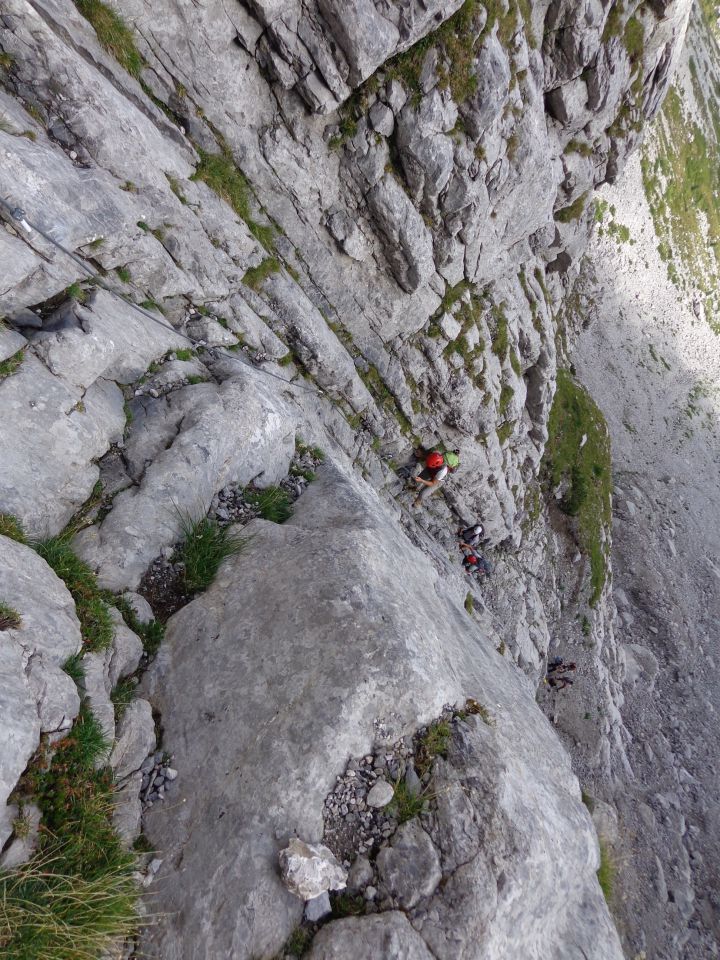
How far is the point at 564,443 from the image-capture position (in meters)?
34.9

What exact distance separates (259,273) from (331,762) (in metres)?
13.6

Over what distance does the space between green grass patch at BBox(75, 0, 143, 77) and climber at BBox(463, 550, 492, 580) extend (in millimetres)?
21799

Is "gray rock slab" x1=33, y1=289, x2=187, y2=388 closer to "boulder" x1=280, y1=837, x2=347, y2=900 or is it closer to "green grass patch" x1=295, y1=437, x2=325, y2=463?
"green grass patch" x1=295, y1=437, x2=325, y2=463

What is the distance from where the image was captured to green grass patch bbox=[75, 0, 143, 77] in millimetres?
12633

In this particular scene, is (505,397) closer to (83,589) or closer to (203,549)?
(203,549)

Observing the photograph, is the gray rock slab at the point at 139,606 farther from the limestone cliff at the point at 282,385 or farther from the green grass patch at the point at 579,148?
the green grass patch at the point at 579,148

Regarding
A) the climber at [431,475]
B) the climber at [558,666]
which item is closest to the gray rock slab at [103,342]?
the climber at [431,475]

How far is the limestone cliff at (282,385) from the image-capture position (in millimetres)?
6996

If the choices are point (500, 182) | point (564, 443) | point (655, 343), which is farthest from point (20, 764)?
point (655, 343)

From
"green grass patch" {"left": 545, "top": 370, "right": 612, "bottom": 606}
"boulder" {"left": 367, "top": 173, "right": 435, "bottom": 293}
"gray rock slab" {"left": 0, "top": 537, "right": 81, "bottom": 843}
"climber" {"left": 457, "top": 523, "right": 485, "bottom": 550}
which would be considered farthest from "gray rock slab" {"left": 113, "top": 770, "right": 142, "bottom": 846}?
"green grass patch" {"left": 545, "top": 370, "right": 612, "bottom": 606}

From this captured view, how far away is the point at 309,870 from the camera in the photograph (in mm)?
6434

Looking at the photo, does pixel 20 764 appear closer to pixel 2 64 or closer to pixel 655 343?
pixel 2 64

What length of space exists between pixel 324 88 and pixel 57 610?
51.9 feet

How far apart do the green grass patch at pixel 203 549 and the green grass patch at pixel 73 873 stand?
2.80 meters
